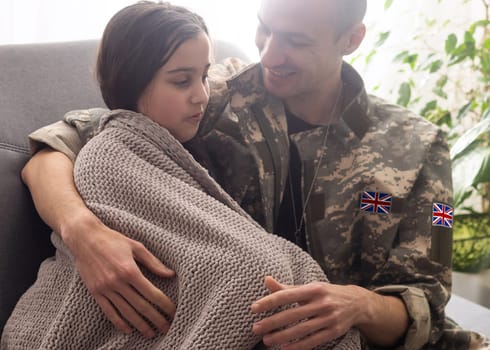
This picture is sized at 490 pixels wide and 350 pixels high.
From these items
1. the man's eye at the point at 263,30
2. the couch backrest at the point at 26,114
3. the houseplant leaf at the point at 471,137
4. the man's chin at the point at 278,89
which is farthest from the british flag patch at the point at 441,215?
the couch backrest at the point at 26,114

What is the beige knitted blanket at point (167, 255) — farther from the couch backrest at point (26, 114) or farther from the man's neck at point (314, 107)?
the man's neck at point (314, 107)

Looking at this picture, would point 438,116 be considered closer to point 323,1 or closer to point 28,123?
point 323,1

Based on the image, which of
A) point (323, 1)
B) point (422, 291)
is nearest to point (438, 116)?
point (323, 1)

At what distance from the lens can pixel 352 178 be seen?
1.31 meters

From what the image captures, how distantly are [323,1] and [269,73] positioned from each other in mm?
190

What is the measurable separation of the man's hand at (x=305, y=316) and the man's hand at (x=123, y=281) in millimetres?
149

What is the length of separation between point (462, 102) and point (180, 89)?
5.87 feet

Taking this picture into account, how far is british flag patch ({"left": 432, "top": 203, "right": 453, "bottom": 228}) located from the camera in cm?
126

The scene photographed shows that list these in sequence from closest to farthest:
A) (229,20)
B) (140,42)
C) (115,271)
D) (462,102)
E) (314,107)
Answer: (115,271)
(140,42)
(314,107)
(229,20)
(462,102)

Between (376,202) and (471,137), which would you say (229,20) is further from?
(376,202)

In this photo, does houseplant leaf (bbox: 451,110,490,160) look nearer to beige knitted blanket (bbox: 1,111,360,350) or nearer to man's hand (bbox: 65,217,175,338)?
beige knitted blanket (bbox: 1,111,360,350)

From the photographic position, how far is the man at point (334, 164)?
121cm

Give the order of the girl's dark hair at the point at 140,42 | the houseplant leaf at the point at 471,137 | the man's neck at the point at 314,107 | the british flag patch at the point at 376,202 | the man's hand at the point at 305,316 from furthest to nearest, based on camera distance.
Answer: the houseplant leaf at the point at 471,137, the man's neck at the point at 314,107, the british flag patch at the point at 376,202, the girl's dark hair at the point at 140,42, the man's hand at the point at 305,316

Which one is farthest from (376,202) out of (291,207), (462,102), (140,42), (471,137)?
(462,102)
